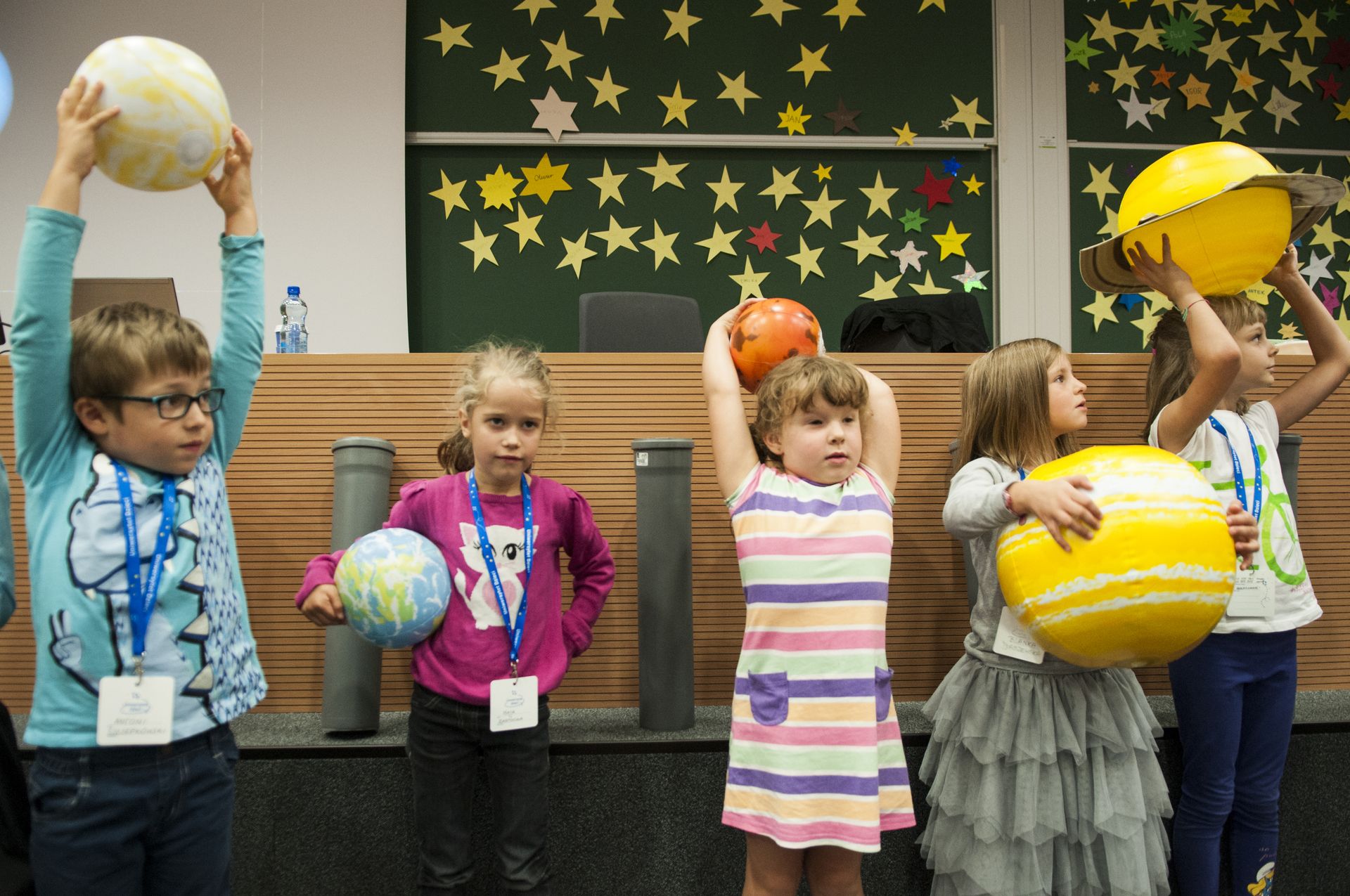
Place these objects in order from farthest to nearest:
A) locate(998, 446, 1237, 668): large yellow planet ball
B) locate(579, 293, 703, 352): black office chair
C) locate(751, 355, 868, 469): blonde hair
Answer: locate(579, 293, 703, 352): black office chair, locate(751, 355, 868, 469): blonde hair, locate(998, 446, 1237, 668): large yellow planet ball

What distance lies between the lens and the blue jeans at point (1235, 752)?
192 centimetres

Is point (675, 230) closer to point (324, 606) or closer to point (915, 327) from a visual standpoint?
point (915, 327)

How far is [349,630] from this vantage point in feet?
6.79

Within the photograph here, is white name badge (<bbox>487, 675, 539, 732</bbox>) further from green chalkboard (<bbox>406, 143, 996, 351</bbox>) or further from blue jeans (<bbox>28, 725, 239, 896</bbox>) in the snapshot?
A: green chalkboard (<bbox>406, 143, 996, 351</bbox>)

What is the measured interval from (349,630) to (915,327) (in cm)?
200

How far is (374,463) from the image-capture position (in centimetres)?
217

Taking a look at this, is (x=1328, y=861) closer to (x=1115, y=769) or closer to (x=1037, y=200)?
(x=1115, y=769)

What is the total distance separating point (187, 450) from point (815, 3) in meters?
4.34

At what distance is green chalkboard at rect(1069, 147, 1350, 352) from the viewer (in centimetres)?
502

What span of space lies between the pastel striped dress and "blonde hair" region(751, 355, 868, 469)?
0.12 meters

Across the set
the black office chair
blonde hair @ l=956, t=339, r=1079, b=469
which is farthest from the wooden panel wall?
the black office chair

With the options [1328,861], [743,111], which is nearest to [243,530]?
[1328,861]

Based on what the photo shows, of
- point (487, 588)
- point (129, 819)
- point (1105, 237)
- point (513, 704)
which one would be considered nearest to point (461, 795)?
point (513, 704)

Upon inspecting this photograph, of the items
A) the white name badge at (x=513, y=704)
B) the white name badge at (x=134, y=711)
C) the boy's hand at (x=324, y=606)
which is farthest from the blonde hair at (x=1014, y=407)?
the white name badge at (x=134, y=711)
